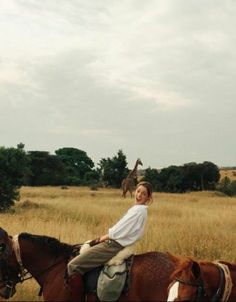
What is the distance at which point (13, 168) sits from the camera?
2467cm

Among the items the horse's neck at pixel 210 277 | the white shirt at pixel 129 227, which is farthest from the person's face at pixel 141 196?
the horse's neck at pixel 210 277

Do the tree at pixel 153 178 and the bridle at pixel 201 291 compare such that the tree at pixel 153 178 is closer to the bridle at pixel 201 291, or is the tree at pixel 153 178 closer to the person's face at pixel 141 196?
the person's face at pixel 141 196

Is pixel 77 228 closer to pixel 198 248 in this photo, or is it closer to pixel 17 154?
pixel 198 248

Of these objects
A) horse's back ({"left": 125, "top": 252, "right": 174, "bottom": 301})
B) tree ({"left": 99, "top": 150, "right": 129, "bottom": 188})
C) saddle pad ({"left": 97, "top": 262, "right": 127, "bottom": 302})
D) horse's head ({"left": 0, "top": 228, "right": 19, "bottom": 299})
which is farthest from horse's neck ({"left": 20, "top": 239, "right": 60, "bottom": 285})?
tree ({"left": 99, "top": 150, "right": 129, "bottom": 188})

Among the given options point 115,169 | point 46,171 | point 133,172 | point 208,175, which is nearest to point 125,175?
point 115,169

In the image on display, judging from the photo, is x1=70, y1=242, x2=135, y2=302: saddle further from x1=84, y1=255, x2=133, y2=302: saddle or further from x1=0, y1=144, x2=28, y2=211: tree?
x1=0, y1=144, x2=28, y2=211: tree

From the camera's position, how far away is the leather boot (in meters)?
6.18

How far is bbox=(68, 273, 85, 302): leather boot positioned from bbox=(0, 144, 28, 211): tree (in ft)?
58.9

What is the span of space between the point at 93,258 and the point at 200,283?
172cm

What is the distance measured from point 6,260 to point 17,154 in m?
18.5

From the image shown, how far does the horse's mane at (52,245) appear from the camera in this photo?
667 centimetres

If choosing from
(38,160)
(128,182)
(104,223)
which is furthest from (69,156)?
(104,223)

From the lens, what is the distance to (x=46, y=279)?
6531mm

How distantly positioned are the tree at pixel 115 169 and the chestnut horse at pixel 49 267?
46.0 metres
